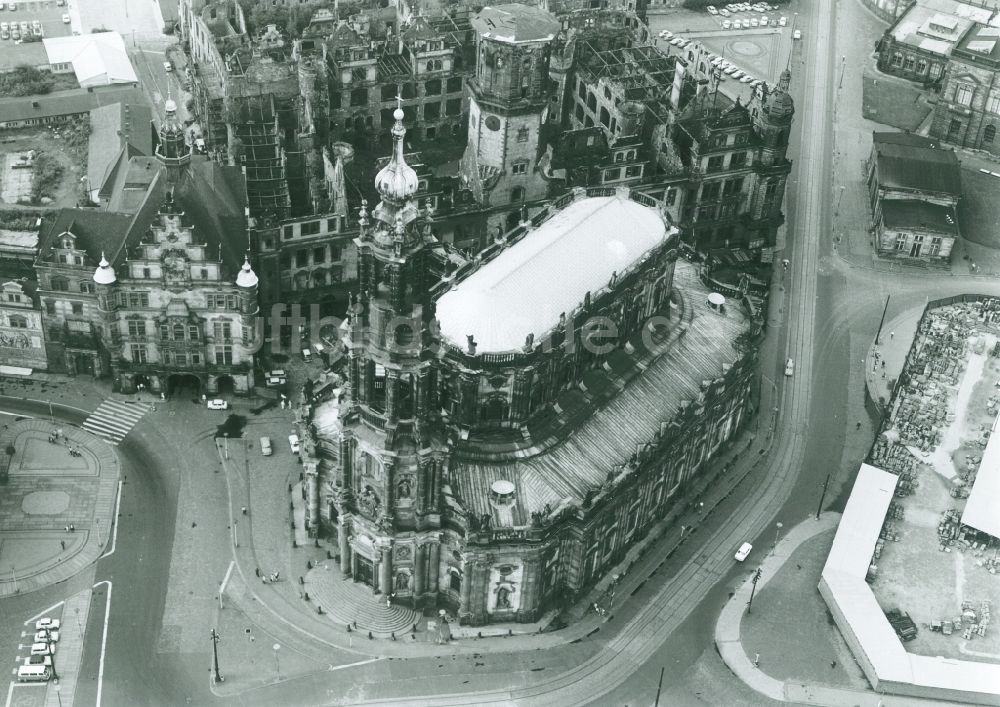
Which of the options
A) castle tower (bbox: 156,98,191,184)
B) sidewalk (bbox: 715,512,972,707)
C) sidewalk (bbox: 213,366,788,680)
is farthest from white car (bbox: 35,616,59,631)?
sidewalk (bbox: 715,512,972,707)

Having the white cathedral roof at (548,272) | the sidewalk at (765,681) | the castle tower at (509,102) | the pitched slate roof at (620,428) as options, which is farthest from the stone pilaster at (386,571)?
the castle tower at (509,102)

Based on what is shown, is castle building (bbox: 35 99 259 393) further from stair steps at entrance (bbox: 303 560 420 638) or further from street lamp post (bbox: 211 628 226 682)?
street lamp post (bbox: 211 628 226 682)

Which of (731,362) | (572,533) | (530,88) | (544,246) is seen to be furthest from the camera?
(530,88)

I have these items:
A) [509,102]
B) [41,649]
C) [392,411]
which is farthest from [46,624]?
[509,102]

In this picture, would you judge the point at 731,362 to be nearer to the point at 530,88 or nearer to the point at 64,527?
the point at 530,88

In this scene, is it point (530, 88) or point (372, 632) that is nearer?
point (372, 632)

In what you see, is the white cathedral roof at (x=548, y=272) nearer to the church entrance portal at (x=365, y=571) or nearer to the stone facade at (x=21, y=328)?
the church entrance portal at (x=365, y=571)

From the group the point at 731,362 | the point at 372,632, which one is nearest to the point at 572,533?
the point at 372,632
